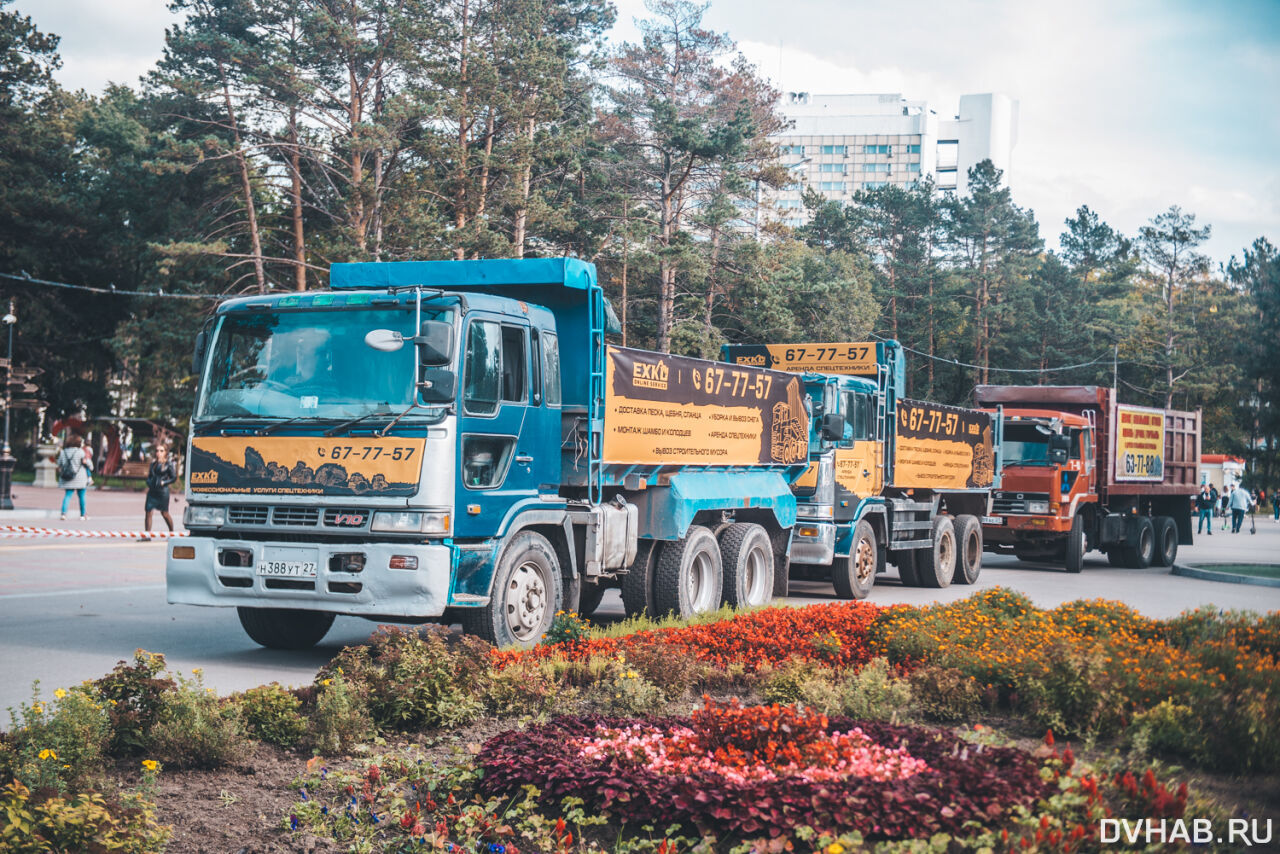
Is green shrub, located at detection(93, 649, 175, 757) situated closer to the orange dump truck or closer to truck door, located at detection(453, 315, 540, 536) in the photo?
truck door, located at detection(453, 315, 540, 536)

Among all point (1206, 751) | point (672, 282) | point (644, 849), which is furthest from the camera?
point (672, 282)

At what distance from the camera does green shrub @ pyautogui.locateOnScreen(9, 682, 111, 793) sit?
5.32 m

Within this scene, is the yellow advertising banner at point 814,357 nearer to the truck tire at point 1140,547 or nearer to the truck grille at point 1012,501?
the truck grille at point 1012,501

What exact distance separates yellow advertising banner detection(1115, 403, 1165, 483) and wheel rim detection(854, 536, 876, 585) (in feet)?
30.9

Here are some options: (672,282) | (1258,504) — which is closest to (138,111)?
(672,282)

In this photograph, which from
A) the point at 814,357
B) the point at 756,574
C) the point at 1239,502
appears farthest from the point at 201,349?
the point at 1239,502

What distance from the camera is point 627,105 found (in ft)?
150

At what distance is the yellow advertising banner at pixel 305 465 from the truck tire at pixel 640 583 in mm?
3545

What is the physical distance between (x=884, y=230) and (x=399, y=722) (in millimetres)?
73991

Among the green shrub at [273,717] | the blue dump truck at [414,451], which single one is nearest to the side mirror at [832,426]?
the blue dump truck at [414,451]

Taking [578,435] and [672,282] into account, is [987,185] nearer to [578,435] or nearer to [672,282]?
[672,282]

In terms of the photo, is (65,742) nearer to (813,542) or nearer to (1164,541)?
(813,542)

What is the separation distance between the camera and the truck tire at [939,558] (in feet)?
63.5

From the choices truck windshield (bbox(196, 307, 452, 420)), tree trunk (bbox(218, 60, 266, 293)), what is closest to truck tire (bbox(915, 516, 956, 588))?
truck windshield (bbox(196, 307, 452, 420))
